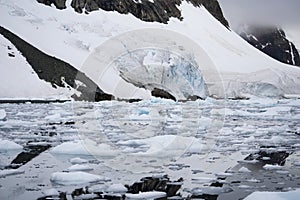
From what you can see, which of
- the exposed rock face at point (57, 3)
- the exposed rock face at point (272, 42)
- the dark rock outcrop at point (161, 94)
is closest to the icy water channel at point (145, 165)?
the dark rock outcrop at point (161, 94)

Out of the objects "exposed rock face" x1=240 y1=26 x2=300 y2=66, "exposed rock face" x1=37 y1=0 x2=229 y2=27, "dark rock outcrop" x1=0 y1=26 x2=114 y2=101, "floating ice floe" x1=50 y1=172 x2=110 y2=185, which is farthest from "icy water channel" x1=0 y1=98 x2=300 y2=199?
"exposed rock face" x1=240 y1=26 x2=300 y2=66

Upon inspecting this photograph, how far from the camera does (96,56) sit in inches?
1310

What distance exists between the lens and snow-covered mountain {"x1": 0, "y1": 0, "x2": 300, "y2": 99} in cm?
2959

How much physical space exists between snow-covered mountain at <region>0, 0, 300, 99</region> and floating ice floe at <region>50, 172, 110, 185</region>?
2231 centimetres

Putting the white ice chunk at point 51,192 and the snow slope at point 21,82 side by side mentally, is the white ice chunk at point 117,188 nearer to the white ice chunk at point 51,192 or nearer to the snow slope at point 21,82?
the white ice chunk at point 51,192

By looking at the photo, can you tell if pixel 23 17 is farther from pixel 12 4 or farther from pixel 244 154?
pixel 244 154

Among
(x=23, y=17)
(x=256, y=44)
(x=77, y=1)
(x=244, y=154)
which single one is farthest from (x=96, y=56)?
(x=256, y=44)

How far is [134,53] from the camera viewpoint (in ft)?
105

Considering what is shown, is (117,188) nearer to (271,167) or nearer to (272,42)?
(271,167)

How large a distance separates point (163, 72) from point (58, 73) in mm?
7893

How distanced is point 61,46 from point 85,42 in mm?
2192

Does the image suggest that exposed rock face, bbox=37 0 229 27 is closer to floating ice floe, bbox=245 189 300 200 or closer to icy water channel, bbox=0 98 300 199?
icy water channel, bbox=0 98 300 199

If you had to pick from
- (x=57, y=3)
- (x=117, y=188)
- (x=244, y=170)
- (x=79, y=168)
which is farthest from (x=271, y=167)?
(x=57, y=3)

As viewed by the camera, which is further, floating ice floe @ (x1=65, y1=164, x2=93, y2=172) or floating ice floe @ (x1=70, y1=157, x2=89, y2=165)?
floating ice floe @ (x1=70, y1=157, x2=89, y2=165)
